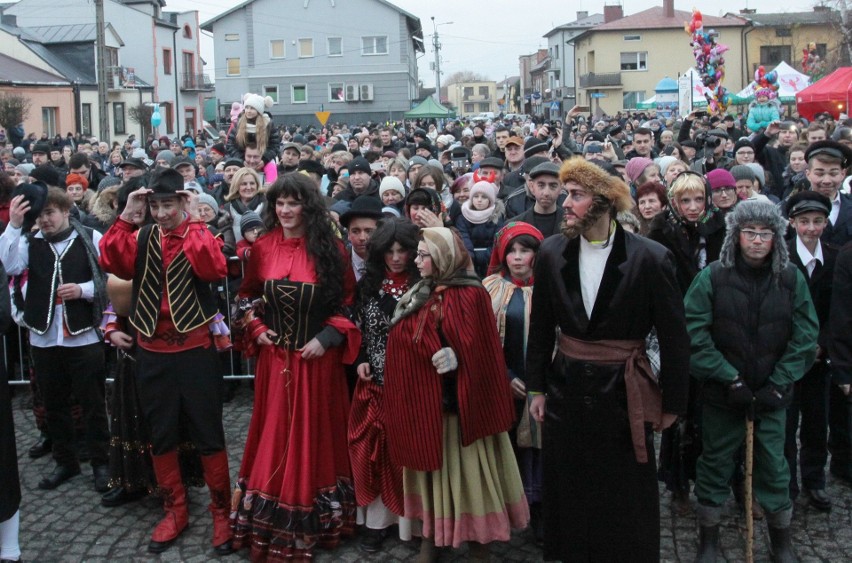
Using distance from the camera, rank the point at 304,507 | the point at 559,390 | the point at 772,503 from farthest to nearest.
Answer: the point at 304,507
the point at 772,503
the point at 559,390

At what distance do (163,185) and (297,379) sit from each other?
128 cm

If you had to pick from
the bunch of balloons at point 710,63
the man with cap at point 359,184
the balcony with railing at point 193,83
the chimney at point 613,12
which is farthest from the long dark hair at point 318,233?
the chimney at point 613,12

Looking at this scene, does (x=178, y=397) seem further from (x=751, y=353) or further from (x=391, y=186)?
(x=391, y=186)

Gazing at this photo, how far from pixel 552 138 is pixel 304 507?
22.4ft

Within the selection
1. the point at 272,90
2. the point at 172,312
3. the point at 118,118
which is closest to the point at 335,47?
the point at 272,90

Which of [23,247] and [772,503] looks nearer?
[772,503]

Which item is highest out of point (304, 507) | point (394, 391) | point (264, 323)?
point (264, 323)

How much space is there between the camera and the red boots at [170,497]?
16.3 ft

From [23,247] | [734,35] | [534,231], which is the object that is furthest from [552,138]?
[734,35]

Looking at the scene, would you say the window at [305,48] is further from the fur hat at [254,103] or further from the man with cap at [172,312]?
the man with cap at [172,312]

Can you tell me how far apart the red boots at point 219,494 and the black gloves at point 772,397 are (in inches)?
116

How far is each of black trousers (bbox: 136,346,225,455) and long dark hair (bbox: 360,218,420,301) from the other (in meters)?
1.01

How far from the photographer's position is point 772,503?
449 centimetres

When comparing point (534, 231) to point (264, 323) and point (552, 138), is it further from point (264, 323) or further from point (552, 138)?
point (552, 138)
